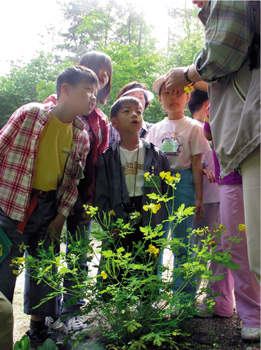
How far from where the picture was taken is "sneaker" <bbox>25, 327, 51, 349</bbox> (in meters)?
1.80

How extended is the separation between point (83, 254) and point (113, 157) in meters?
0.93

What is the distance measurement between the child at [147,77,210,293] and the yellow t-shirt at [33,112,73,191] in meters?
0.83

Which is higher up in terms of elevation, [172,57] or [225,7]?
[172,57]

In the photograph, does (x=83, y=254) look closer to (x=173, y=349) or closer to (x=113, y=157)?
(x=173, y=349)

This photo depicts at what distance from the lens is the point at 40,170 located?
78.1 inches

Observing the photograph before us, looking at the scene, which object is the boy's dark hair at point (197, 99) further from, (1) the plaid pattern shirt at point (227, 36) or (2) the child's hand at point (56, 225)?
(2) the child's hand at point (56, 225)

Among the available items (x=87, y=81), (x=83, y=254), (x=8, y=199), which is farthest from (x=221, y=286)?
(x=87, y=81)

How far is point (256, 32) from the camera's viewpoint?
1229mm

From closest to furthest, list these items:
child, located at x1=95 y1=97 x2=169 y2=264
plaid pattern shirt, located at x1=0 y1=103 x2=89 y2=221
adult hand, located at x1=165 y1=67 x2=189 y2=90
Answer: adult hand, located at x1=165 y1=67 x2=189 y2=90 → plaid pattern shirt, located at x1=0 y1=103 x2=89 y2=221 → child, located at x1=95 y1=97 x2=169 y2=264

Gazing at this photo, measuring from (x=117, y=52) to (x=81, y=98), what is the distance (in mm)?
7033

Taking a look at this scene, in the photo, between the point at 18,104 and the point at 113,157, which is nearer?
the point at 113,157

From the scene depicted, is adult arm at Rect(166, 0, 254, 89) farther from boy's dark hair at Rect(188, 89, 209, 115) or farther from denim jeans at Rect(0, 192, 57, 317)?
boy's dark hair at Rect(188, 89, 209, 115)

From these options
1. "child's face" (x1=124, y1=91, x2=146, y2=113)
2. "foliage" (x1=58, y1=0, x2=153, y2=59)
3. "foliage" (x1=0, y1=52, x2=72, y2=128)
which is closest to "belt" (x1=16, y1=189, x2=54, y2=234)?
"child's face" (x1=124, y1=91, x2=146, y2=113)

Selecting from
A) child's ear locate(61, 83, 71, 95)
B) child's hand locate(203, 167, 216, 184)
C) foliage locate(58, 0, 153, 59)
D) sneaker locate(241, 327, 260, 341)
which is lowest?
sneaker locate(241, 327, 260, 341)
